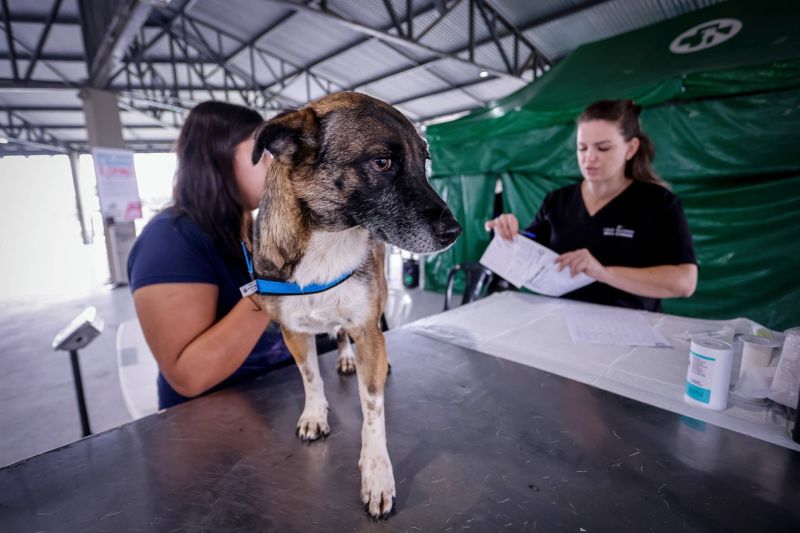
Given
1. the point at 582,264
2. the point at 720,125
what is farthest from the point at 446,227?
the point at 720,125

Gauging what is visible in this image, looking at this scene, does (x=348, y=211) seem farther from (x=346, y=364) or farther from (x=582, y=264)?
(x=582, y=264)

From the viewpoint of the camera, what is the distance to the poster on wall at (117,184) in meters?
7.30

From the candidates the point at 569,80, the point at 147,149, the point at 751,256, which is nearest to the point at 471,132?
the point at 569,80

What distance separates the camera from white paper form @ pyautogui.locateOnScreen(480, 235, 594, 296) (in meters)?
2.16

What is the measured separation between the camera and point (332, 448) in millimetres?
1060

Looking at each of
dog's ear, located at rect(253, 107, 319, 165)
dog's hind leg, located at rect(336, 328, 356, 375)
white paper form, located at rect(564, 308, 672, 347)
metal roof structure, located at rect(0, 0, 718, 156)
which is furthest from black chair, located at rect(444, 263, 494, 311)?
metal roof structure, located at rect(0, 0, 718, 156)

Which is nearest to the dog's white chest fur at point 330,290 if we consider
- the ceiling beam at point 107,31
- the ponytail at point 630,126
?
the ponytail at point 630,126

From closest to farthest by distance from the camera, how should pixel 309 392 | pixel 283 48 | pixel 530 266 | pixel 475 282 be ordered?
1. pixel 309 392
2. pixel 530 266
3. pixel 475 282
4. pixel 283 48

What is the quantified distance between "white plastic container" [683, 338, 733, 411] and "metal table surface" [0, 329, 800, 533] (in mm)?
102

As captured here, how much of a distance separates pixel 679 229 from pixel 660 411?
144 cm

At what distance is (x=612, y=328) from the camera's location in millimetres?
1779

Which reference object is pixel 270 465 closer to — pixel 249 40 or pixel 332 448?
pixel 332 448

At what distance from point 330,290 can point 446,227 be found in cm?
36

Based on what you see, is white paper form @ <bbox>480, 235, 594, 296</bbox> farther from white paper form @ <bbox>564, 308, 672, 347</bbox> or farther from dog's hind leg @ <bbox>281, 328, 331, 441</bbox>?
dog's hind leg @ <bbox>281, 328, 331, 441</bbox>
